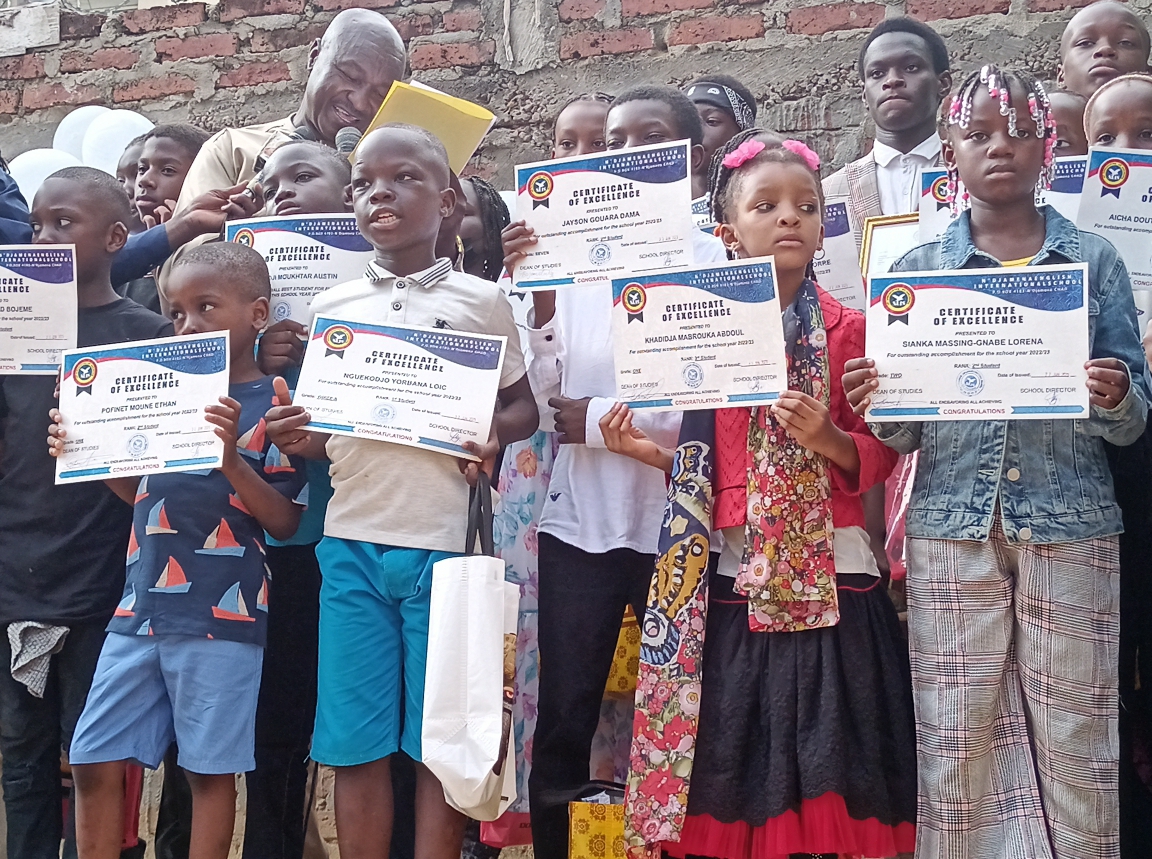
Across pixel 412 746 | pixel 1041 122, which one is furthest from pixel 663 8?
pixel 412 746

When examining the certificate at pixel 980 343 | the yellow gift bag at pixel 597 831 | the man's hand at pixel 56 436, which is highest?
the certificate at pixel 980 343

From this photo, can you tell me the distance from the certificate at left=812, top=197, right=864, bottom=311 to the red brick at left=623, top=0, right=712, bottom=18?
1.91 metres

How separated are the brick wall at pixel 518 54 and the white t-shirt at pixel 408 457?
2.39m

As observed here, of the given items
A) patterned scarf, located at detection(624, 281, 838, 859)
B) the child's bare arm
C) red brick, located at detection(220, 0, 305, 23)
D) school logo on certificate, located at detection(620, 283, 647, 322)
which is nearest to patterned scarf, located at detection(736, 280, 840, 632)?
patterned scarf, located at detection(624, 281, 838, 859)

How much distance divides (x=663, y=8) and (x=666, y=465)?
2820 millimetres

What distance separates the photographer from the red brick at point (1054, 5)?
4445 mm

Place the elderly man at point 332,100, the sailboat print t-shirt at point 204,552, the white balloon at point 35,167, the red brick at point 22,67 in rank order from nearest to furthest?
the sailboat print t-shirt at point 204,552 → the elderly man at point 332,100 → the white balloon at point 35,167 → the red brick at point 22,67

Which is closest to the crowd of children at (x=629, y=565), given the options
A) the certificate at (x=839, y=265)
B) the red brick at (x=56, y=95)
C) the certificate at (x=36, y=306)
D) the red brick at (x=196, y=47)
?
the certificate at (x=36, y=306)

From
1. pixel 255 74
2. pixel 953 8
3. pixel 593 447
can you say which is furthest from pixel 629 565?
pixel 255 74

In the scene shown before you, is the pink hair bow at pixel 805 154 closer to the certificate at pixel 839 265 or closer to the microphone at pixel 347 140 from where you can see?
the certificate at pixel 839 265

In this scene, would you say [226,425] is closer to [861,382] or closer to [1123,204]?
[861,382]

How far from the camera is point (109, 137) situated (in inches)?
192

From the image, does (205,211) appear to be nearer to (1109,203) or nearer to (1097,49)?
(1109,203)

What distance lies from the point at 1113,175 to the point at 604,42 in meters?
2.55
